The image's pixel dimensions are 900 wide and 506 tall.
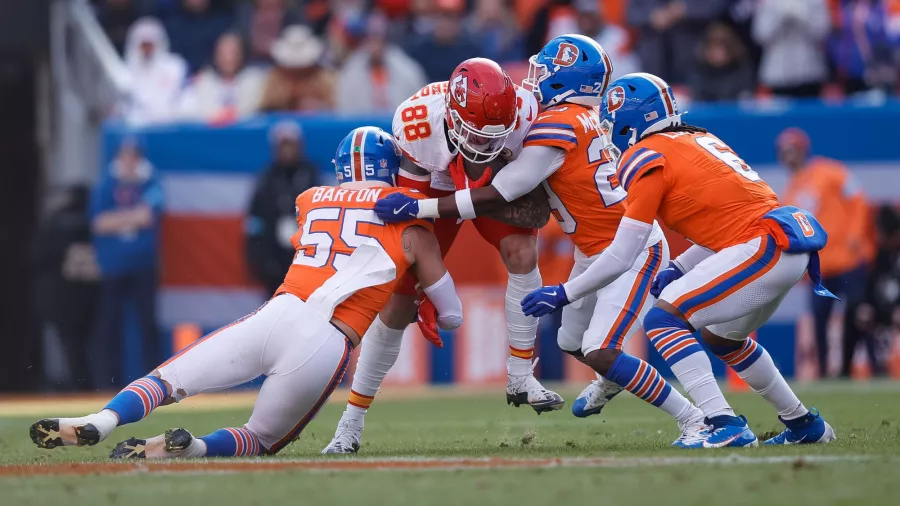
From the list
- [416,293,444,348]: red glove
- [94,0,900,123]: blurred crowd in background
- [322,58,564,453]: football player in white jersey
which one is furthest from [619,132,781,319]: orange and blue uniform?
[94,0,900,123]: blurred crowd in background

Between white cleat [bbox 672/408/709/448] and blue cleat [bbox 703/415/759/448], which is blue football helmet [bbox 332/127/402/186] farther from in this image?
blue cleat [bbox 703/415/759/448]

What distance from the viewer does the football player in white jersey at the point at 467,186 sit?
650 centimetres

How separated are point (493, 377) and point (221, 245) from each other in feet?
8.90

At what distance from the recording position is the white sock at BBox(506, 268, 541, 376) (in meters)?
6.85

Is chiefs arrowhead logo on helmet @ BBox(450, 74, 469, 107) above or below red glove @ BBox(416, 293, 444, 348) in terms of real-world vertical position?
above

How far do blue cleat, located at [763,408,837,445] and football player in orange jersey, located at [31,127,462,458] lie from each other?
1.63 meters

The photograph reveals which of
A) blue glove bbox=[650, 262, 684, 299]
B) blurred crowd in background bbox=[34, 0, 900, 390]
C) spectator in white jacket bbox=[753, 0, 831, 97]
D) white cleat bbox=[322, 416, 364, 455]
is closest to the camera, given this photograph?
white cleat bbox=[322, 416, 364, 455]

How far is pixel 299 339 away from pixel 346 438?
931mm

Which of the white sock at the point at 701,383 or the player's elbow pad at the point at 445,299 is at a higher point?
the player's elbow pad at the point at 445,299

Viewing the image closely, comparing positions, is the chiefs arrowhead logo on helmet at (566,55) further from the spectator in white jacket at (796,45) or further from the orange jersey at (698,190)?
the spectator in white jacket at (796,45)

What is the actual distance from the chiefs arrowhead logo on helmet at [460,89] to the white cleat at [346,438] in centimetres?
157

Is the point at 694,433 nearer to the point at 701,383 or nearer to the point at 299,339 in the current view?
the point at 701,383

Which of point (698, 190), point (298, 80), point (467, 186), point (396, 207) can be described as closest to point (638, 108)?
point (698, 190)

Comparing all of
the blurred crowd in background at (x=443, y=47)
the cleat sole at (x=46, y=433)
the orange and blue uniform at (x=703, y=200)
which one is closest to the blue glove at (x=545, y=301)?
the orange and blue uniform at (x=703, y=200)
